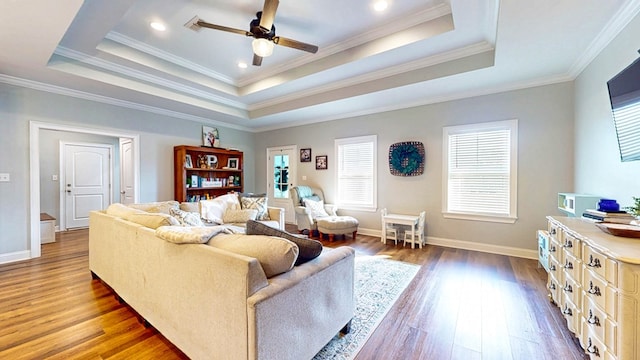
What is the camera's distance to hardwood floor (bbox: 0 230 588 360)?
1.76 meters

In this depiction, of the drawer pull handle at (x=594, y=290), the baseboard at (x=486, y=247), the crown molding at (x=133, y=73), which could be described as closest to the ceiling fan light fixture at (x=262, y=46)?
the crown molding at (x=133, y=73)

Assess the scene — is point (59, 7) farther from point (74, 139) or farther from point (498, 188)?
point (498, 188)

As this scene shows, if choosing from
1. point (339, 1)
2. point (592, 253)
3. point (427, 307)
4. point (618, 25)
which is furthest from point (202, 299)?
point (618, 25)

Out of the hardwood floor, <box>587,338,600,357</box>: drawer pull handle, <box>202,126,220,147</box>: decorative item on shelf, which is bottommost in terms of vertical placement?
the hardwood floor

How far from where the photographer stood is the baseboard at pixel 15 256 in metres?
3.50

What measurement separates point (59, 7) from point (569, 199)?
17.2 feet

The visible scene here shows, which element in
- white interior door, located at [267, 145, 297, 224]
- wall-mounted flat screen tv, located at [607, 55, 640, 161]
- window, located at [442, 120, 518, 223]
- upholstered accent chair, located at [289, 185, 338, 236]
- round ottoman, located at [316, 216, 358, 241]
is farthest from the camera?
white interior door, located at [267, 145, 297, 224]

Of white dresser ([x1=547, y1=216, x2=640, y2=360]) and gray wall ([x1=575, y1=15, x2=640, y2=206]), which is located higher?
gray wall ([x1=575, y1=15, x2=640, y2=206])

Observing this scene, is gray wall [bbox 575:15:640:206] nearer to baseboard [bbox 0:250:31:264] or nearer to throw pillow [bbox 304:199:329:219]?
throw pillow [bbox 304:199:329:219]

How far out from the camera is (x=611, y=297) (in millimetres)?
1296

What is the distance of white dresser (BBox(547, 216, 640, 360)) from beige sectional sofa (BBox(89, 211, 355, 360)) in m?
1.41

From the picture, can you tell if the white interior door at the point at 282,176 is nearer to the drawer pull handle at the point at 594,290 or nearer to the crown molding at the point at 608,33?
the crown molding at the point at 608,33

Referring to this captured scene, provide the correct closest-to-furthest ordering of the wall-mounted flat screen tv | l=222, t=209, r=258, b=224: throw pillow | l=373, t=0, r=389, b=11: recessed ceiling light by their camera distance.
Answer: the wall-mounted flat screen tv, l=373, t=0, r=389, b=11: recessed ceiling light, l=222, t=209, r=258, b=224: throw pillow

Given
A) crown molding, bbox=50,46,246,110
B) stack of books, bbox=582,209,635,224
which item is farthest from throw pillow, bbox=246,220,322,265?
crown molding, bbox=50,46,246,110
